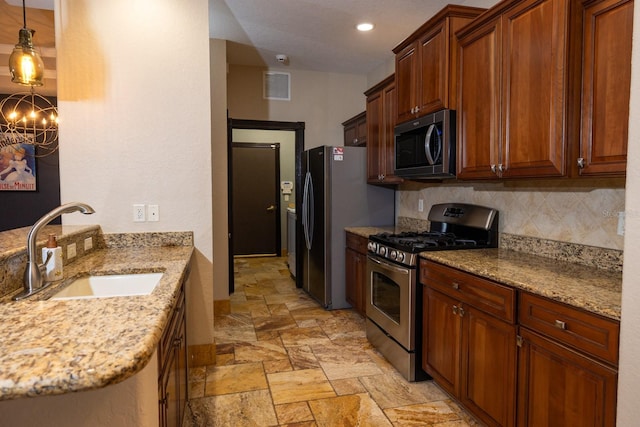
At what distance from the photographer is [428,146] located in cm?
270

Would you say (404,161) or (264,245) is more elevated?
(404,161)

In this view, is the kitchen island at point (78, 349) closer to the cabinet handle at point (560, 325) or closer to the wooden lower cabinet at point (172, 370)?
the wooden lower cabinet at point (172, 370)

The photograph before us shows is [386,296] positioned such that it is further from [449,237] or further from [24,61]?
[24,61]

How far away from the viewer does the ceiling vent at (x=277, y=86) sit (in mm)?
4957

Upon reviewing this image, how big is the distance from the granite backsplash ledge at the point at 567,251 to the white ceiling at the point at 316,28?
1713mm

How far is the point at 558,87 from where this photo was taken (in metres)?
1.82

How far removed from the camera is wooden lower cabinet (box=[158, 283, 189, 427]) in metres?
1.32

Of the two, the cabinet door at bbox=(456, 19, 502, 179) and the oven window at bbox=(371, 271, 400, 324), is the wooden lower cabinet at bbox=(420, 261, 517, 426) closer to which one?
the oven window at bbox=(371, 271, 400, 324)

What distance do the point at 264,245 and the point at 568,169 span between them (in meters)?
6.00

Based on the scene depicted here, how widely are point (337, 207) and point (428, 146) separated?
152 centimetres

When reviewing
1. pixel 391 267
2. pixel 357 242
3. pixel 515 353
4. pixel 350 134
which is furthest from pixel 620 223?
pixel 350 134

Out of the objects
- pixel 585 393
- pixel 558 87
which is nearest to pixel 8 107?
pixel 558 87

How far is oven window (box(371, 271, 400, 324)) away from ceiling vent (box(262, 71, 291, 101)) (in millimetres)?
2836

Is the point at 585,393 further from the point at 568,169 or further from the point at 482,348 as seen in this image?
the point at 568,169
